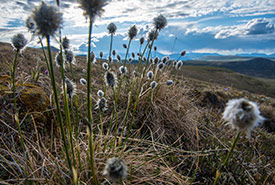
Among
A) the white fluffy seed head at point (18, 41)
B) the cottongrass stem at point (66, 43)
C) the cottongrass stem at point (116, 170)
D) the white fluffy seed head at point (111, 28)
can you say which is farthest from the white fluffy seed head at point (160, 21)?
the cottongrass stem at point (116, 170)

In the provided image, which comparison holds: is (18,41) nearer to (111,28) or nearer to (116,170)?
(111,28)

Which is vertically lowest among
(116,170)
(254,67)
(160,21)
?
(254,67)

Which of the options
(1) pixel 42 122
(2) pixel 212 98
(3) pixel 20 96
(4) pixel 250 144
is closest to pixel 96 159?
(1) pixel 42 122

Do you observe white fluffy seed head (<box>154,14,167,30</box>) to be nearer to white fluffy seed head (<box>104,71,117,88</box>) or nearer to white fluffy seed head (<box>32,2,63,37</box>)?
white fluffy seed head (<box>104,71,117,88</box>)

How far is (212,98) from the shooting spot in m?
6.89

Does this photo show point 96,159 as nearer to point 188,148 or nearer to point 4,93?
point 188,148

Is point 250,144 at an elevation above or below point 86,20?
below

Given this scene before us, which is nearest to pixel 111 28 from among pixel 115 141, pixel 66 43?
pixel 66 43

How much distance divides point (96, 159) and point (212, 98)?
6.08 meters

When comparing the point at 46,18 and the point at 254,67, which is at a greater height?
the point at 46,18

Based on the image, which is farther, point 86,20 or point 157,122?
point 157,122

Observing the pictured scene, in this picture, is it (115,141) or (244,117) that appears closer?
(244,117)

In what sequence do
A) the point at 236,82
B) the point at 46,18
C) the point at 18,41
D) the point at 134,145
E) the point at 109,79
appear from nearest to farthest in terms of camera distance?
the point at 46,18, the point at 18,41, the point at 109,79, the point at 134,145, the point at 236,82

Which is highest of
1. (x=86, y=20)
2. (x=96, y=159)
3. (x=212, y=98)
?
(x=86, y=20)
